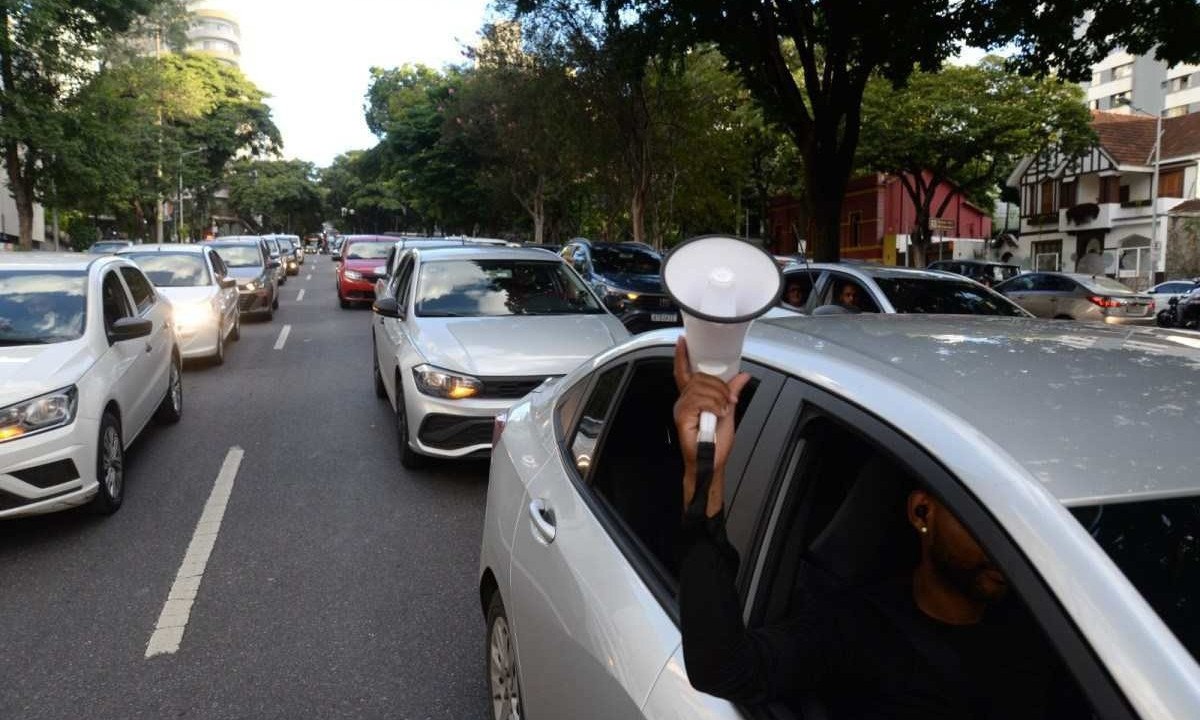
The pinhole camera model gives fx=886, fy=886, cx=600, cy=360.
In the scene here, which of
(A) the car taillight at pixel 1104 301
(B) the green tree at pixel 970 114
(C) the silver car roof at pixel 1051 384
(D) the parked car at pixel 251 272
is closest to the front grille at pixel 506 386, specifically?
(C) the silver car roof at pixel 1051 384

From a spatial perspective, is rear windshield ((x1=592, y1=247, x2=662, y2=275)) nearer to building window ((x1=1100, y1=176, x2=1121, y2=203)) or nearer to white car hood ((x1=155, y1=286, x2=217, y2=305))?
white car hood ((x1=155, y1=286, x2=217, y2=305))

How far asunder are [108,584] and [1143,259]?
1750 inches

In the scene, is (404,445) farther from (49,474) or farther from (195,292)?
(195,292)

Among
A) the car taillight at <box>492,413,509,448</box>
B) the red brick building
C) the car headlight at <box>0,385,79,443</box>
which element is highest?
the red brick building

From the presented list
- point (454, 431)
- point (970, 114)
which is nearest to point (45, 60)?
point (454, 431)

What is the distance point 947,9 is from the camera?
12570 millimetres

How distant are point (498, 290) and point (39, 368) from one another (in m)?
3.43

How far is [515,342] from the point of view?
6.37m

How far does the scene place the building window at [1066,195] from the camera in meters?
43.1

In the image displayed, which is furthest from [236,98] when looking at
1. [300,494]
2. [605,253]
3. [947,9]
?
[300,494]

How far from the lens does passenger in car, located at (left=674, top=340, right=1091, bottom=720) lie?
144 cm

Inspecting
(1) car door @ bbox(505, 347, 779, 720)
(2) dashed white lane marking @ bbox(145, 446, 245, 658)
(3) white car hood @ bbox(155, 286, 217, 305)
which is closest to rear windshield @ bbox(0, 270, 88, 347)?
(2) dashed white lane marking @ bbox(145, 446, 245, 658)

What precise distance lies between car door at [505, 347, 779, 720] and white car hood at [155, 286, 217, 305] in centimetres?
969

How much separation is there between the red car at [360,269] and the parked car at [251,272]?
60.2 inches
